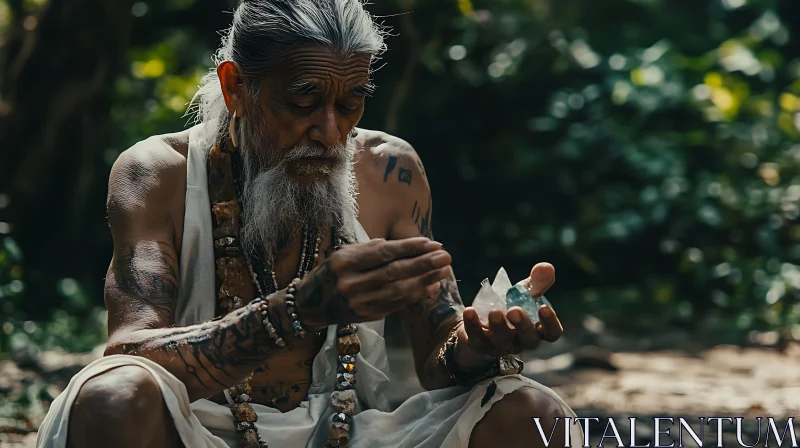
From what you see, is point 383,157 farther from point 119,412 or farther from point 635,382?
point 635,382

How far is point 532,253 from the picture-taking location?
7.93 metres

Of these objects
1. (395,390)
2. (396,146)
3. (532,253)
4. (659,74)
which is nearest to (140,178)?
(396,146)

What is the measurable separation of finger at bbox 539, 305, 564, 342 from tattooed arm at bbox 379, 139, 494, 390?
272 mm

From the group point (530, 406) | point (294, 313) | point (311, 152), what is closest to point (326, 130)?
point (311, 152)

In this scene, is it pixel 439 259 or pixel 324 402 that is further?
pixel 324 402

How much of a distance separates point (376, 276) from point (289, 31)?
3.25 feet

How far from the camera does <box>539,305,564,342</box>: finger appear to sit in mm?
2920

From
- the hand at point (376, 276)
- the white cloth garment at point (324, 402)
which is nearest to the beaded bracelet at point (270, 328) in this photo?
the hand at point (376, 276)

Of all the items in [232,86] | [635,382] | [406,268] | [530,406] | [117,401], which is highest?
[232,86]

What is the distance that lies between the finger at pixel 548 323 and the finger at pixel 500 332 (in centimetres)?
8

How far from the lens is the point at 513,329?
294 cm

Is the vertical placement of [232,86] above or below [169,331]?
above

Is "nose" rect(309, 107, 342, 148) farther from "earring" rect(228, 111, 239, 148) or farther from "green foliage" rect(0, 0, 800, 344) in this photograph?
"green foliage" rect(0, 0, 800, 344)

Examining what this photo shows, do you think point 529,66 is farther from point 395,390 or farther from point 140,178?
point 140,178
